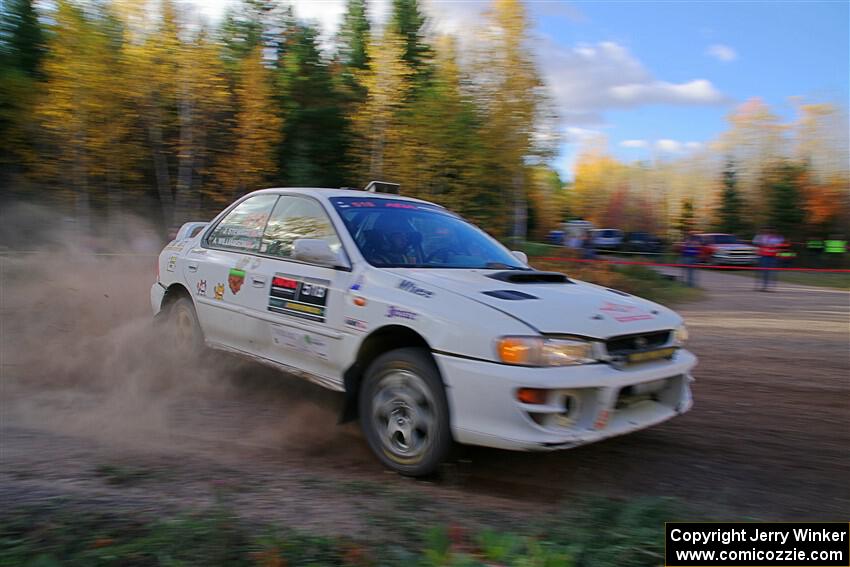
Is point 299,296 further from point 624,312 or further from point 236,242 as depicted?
point 624,312

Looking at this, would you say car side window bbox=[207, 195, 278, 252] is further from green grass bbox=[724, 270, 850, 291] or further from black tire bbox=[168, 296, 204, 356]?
green grass bbox=[724, 270, 850, 291]

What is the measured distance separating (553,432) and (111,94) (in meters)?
19.2

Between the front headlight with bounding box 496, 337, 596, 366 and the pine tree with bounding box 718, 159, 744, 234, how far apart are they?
42008 mm

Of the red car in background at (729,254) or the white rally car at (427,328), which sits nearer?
the white rally car at (427,328)

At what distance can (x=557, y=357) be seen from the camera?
139 inches

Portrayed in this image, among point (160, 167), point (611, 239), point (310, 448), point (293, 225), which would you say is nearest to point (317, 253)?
point (293, 225)

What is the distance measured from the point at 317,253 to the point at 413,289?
83cm

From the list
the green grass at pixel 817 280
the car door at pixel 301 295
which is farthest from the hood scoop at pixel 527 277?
the green grass at pixel 817 280

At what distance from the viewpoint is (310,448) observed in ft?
14.7

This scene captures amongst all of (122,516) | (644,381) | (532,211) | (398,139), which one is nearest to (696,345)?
(644,381)

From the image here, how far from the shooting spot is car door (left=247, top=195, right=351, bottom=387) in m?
4.42

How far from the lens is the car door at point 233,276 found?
5156 mm

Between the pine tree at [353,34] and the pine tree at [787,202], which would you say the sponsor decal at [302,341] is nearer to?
the pine tree at [353,34]

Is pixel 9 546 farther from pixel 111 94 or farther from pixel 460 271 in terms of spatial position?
pixel 111 94
